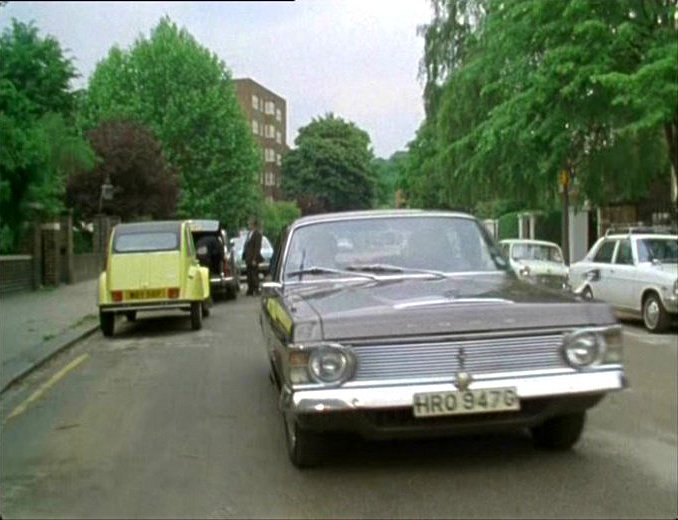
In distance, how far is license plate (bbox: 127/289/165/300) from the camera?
621 inches

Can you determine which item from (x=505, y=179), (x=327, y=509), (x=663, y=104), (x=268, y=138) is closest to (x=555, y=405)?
(x=327, y=509)

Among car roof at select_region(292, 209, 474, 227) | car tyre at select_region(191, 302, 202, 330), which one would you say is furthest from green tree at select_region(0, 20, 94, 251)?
car roof at select_region(292, 209, 474, 227)

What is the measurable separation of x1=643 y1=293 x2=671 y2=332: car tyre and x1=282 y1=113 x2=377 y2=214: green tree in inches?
866

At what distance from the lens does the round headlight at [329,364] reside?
5777 mm

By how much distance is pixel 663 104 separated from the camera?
13.0 m

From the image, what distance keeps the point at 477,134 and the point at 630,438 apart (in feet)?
45.6

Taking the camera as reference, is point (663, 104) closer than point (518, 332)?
No

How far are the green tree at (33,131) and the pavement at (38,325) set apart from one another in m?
2.32

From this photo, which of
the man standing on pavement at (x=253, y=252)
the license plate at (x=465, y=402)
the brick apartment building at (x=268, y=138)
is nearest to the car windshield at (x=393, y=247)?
the license plate at (x=465, y=402)

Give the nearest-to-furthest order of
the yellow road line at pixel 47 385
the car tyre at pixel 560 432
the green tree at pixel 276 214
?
the car tyre at pixel 560 432 < the yellow road line at pixel 47 385 < the green tree at pixel 276 214

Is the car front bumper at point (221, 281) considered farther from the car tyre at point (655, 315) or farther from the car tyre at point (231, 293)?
the car tyre at point (655, 315)

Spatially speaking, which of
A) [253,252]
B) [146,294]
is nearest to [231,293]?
[253,252]

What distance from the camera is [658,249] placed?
51.7 ft

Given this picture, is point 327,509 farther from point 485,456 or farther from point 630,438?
point 630,438
